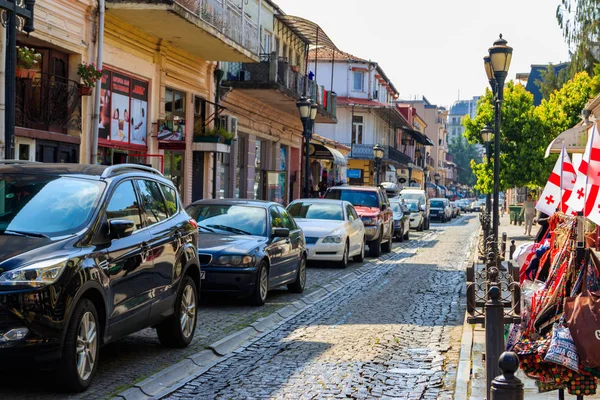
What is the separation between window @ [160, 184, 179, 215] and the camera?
30.6 ft

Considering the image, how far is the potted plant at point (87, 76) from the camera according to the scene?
708 inches

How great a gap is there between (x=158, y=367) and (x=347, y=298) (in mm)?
6715

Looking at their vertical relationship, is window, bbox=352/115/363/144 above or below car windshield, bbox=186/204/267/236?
above

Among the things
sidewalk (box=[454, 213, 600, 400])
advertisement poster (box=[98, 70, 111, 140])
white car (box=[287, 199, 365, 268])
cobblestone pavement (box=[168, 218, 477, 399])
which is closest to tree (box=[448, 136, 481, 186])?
white car (box=[287, 199, 365, 268])

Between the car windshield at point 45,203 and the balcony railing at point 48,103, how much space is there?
8.95m

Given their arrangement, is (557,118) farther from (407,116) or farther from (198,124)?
(407,116)

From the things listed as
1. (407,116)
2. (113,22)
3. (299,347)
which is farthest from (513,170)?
(407,116)

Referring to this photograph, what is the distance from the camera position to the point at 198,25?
20.6m

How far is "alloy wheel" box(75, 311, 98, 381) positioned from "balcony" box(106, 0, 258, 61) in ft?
41.7

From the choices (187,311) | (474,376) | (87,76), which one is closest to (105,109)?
(87,76)

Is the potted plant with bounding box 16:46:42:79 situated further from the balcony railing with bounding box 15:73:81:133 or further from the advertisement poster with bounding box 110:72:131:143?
the advertisement poster with bounding box 110:72:131:143

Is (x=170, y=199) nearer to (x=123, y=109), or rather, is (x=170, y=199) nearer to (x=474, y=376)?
(x=474, y=376)

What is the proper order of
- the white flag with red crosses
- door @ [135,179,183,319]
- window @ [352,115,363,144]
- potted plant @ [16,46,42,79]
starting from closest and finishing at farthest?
the white flag with red crosses → door @ [135,179,183,319] → potted plant @ [16,46,42,79] → window @ [352,115,363,144]

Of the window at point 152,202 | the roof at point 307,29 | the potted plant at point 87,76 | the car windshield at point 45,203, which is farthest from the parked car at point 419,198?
the car windshield at point 45,203
